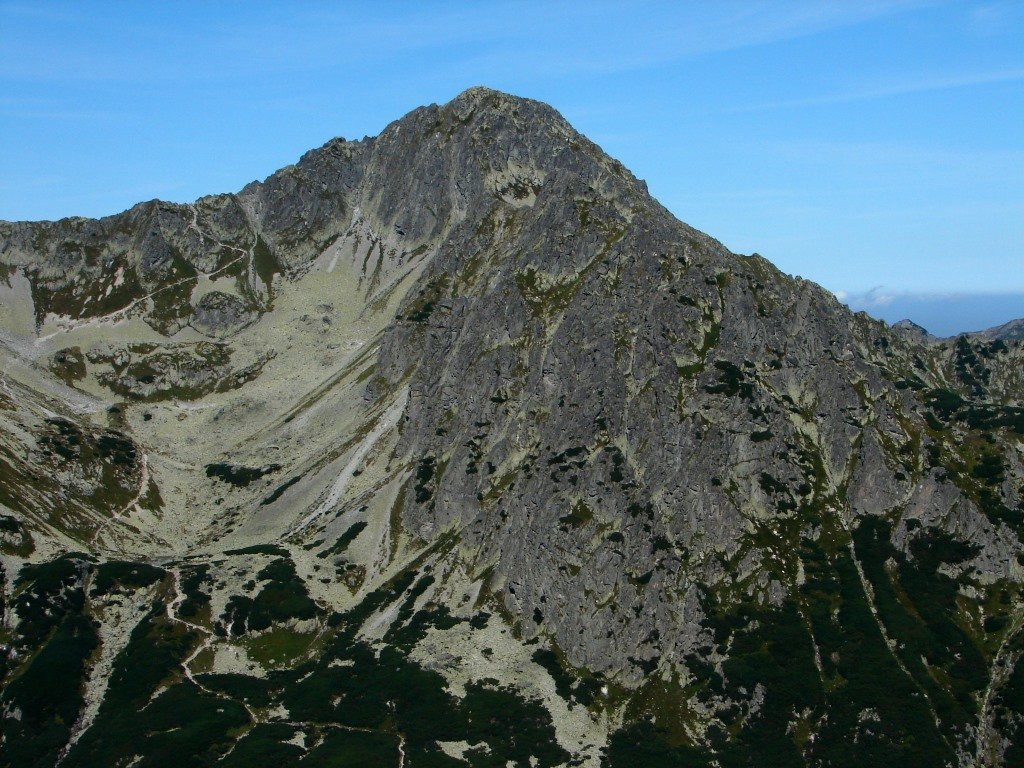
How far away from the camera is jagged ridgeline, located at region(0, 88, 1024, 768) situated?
358 feet

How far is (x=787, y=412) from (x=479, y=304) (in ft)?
222

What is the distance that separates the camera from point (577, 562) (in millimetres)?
132625

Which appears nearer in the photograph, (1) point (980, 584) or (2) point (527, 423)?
(1) point (980, 584)

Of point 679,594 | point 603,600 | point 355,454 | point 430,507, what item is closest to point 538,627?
point 603,600

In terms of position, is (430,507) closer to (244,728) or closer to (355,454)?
(355,454)

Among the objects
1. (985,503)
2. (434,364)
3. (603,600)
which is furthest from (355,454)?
(985,503)

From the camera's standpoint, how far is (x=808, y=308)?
164 meters

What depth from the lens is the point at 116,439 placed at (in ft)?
651

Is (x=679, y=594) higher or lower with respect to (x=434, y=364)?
lower

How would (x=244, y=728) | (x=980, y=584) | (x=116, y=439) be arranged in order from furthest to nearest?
(x=116, y=439) → (x=980, y=584) → (x=244, y=728)

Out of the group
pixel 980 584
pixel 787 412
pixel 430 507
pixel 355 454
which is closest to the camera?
pixel 980 584

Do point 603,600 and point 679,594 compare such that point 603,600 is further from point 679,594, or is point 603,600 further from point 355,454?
point 355,454

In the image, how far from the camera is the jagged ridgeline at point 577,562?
10912cm

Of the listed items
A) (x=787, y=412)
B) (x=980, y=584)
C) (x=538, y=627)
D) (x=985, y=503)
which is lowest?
(x=538, y=627)
